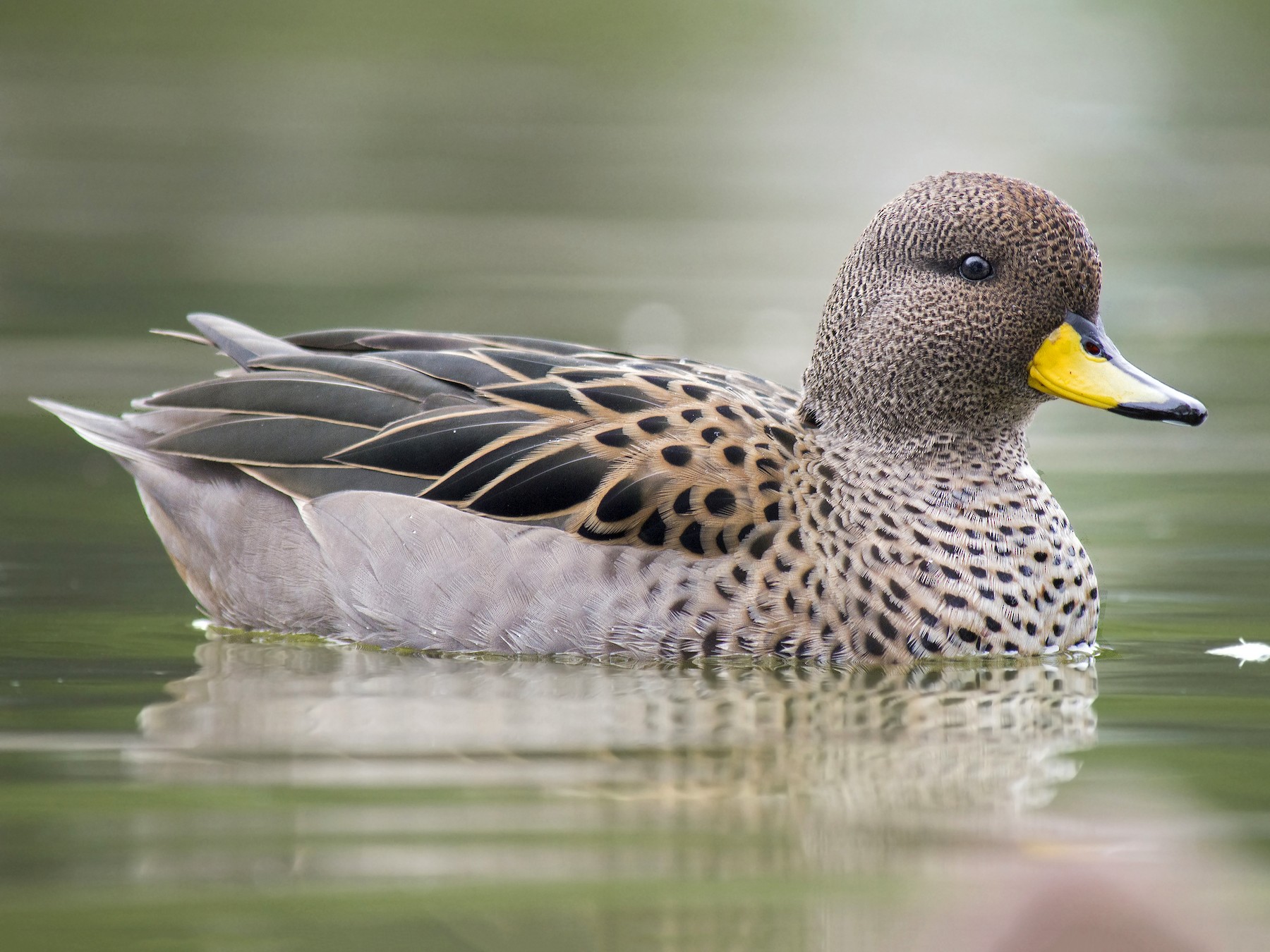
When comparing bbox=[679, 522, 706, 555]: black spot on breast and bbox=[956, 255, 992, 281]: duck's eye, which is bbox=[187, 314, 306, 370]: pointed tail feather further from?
bbox=[956, 255, 992, 281]: duck's eye

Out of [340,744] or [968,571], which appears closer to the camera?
[340,744]

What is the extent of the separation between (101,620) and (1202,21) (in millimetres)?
26704

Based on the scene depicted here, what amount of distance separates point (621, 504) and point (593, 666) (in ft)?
1.82

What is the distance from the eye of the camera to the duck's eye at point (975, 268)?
7387 mm

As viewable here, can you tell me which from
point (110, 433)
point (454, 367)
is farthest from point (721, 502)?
point (110, 433)

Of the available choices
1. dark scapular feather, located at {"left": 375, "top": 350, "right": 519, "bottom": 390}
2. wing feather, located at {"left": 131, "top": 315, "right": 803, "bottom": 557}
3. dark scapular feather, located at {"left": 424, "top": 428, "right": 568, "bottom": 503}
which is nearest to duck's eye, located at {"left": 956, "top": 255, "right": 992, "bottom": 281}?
wing feather, located at {"left": 131, "top": 315, "right": 803, "bottom": 557}

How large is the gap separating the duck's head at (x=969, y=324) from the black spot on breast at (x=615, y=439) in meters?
0.89

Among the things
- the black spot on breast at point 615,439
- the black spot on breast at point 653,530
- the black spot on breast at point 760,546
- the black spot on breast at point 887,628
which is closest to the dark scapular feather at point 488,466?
the black spot on breast at point 615,439

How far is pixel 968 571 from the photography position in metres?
7.24

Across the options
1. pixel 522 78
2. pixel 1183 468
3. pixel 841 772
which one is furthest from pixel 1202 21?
pixel 841 772

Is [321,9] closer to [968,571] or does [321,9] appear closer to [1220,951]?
[968,571]

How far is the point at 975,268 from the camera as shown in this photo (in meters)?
7.40

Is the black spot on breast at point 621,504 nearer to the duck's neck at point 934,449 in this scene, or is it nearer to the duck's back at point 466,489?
the duck's back at point 466,489

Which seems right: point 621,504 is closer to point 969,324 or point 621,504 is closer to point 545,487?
point 545,487
